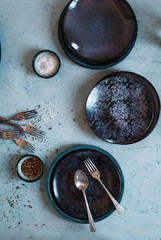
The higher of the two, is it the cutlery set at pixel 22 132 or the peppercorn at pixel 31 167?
the cutlery set at pixel 22 132

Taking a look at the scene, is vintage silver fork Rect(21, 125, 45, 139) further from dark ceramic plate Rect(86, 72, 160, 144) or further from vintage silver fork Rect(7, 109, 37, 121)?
dark ceramic plate Rect(86, 72, 160, 144)

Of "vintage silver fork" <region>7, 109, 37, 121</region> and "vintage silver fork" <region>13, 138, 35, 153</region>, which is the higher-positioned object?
"vintage silver fork" <region>7, 109, 37, 121</region>

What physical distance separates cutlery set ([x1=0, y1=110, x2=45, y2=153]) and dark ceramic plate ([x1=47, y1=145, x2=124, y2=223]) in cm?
15

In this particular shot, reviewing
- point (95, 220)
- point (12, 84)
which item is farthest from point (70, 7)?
point (95, 220)

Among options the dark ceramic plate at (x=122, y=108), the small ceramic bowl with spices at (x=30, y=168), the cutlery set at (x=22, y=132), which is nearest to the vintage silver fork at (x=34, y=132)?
the cutlery set at (x=22, y=132)

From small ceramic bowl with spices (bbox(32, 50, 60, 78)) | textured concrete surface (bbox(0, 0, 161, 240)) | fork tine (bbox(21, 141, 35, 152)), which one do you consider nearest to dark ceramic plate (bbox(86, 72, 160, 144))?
textured concrete surface (bbox(0, 0, 161, 240))

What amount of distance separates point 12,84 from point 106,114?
48 centimetres

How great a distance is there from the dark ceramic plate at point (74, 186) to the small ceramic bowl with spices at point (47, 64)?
0.37 m

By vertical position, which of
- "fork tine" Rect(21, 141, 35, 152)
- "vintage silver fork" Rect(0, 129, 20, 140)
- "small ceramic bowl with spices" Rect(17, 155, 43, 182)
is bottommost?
"small ceramic bowl with spices" Rect(17, 155, 43, 182)

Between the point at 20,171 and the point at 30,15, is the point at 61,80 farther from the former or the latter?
the point at 20,171

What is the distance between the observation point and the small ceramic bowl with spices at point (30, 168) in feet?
3.67

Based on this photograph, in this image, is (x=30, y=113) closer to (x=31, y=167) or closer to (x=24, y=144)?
(x=24, y=144)

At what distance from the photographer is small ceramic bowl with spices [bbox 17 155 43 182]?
1120 mm

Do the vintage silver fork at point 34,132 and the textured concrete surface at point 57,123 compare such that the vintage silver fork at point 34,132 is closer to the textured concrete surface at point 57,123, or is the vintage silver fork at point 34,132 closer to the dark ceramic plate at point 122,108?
the textured concrete surface at point 57,123
